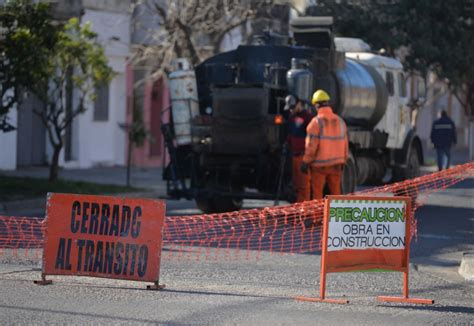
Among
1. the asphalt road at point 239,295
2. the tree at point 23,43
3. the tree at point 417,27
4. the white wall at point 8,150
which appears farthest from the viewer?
the tree at point 417,27

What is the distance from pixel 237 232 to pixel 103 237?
602 centimetres

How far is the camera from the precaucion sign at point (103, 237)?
1138cm

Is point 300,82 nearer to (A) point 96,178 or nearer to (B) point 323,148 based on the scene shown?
(B) point 323,148

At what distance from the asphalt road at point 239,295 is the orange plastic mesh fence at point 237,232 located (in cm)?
70

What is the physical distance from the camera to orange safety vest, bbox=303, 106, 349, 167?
17.6 m

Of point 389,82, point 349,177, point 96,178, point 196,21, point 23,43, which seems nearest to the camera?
point 349,177

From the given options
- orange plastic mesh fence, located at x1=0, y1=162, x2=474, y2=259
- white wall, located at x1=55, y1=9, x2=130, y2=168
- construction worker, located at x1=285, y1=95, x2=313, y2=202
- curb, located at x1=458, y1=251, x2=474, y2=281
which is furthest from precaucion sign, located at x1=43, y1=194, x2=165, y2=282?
white wall, located at x1=55, y1=9, x2=130, y2=168

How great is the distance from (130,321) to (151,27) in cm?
2572

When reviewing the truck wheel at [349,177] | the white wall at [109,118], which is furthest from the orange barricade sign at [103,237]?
the white wall at [109,118]

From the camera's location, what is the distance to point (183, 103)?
19.7 meters

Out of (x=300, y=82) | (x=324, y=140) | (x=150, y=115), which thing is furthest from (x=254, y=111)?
(x=150, y=115)

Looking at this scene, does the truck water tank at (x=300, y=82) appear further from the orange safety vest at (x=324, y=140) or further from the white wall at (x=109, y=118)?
the white wall at (x=109, y=118)

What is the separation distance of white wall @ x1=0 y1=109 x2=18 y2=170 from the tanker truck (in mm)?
8401

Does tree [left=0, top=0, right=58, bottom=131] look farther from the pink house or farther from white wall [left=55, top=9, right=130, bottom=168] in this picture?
the pink house
